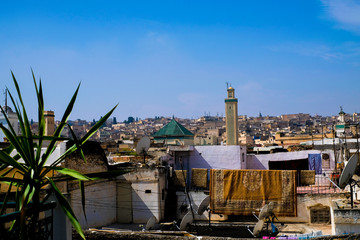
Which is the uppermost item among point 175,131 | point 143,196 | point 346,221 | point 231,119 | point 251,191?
point 231,119

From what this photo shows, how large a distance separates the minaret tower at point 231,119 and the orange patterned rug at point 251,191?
103ft

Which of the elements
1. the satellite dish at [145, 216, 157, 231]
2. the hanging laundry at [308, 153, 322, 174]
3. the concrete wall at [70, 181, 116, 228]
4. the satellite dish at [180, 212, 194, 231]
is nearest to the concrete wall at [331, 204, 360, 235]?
the satellite dish at [180, 212, 194, 231]

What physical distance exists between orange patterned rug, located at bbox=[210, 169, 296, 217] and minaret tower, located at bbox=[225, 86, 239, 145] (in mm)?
31517

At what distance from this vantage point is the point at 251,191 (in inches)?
661

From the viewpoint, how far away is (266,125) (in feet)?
412

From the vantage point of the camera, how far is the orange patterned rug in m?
16.5

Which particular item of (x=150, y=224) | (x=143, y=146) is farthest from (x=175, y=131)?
(x=150, y=224)

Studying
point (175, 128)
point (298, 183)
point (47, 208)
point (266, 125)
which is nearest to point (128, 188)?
point (298, 183)

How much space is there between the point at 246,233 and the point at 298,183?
161 inches

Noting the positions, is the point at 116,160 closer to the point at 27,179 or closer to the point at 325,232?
the point at 325,232

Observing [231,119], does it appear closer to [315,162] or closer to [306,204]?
[315,162]

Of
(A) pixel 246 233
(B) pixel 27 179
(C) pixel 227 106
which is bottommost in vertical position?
(A) pixel 246 233

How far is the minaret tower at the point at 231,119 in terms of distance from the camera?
48.7 m

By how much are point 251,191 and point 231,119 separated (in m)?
32.5
